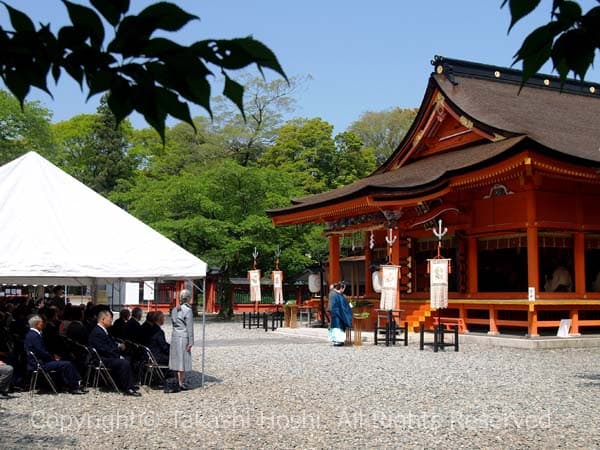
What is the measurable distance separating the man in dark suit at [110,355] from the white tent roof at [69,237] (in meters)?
0.65

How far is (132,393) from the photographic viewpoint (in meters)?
9.05

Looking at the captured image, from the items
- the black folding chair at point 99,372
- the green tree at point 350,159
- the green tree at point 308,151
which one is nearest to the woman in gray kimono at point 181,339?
the black folding chair at point 99,372

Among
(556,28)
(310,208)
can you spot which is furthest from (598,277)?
(556,28)

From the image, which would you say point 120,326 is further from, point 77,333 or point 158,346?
point 158,346

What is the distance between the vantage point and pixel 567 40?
2.07 meters

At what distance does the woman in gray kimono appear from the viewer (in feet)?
30.5

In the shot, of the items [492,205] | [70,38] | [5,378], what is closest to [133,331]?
[5,378]

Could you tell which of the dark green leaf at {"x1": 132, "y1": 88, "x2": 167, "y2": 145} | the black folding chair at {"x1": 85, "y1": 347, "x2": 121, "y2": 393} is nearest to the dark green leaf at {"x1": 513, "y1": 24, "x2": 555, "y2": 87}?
the dark green leaf at {"x1": 132, "y1": 88, "x2": 167, "y2": 145}

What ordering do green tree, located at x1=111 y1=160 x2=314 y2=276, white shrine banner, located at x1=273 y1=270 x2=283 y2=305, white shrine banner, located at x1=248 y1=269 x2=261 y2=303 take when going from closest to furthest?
1. white shrine banner, located at x1=273 y1=270 x2=283 y2=305
2. white shrine banner, located at x1=248 y1=269 x2=261 y2=303
3. green tree, located at x1=111 y1=160 x2=314 y2=276

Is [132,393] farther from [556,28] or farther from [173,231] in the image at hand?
[173,231]

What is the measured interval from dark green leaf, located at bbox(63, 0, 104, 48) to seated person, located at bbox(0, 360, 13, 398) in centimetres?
803

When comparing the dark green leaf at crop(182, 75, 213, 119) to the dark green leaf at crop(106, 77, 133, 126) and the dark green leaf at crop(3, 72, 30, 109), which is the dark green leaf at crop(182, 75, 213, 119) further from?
the dark green leaf at crop(3, 72, 30, 109)

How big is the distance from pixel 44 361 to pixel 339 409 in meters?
4.08

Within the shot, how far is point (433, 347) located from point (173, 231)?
1200 centimetres
